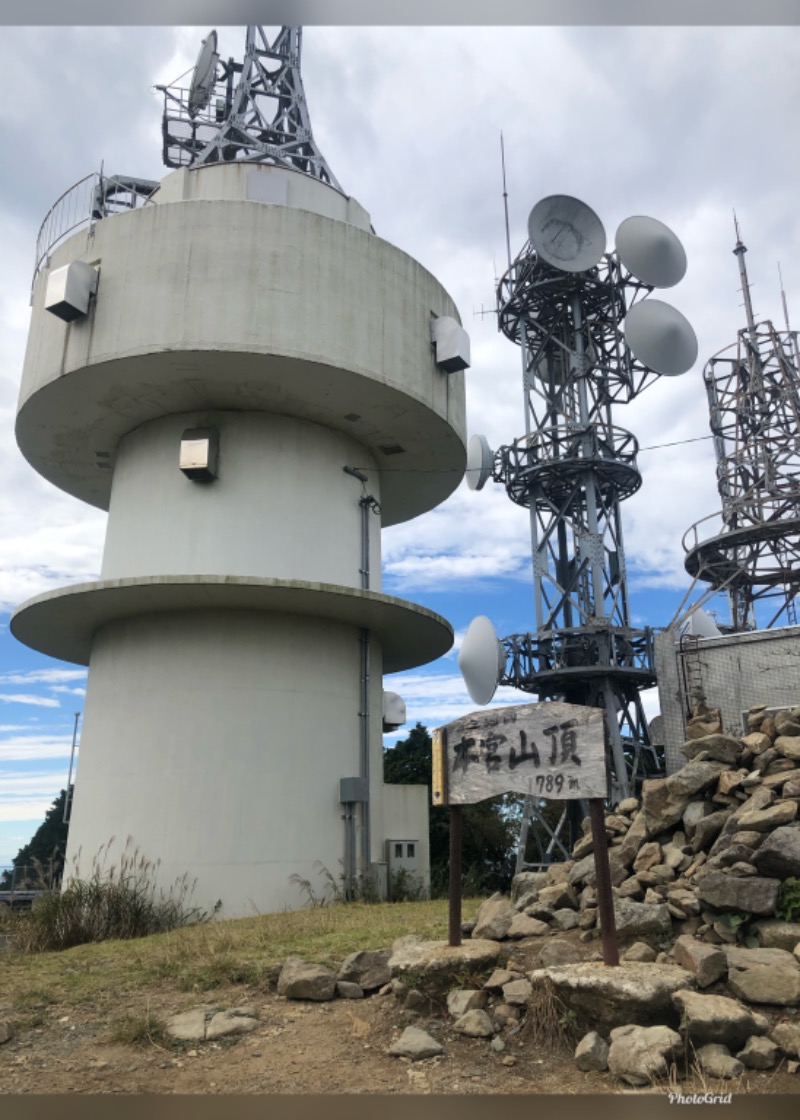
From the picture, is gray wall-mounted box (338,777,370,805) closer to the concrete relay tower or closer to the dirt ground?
the concrete relay tower

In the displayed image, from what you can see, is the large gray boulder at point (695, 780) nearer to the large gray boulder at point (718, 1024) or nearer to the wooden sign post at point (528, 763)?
the wooden sign post at point (528, 763)

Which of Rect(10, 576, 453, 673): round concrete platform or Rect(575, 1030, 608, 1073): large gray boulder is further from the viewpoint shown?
Rect(10, 576, 453, 673): round concrete platform

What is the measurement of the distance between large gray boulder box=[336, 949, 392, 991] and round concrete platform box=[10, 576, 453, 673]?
7.78 m

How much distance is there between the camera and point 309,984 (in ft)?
25.7

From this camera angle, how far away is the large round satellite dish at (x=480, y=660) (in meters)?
21.2

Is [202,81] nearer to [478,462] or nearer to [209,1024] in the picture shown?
[478,462]

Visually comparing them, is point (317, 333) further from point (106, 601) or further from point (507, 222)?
point (507, 222)

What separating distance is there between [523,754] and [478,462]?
58.0 feet

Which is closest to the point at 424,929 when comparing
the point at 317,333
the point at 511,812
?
the point at 317,333

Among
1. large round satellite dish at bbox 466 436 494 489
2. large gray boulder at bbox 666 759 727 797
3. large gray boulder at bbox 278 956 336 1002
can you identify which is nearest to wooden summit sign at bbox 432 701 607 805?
large gray boulder at bbox 278 956 336 1002

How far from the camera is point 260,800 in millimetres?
15469

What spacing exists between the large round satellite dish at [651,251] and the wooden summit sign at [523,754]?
1715cm

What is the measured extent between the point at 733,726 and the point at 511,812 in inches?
913

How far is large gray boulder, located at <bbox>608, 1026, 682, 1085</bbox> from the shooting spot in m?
5.61
